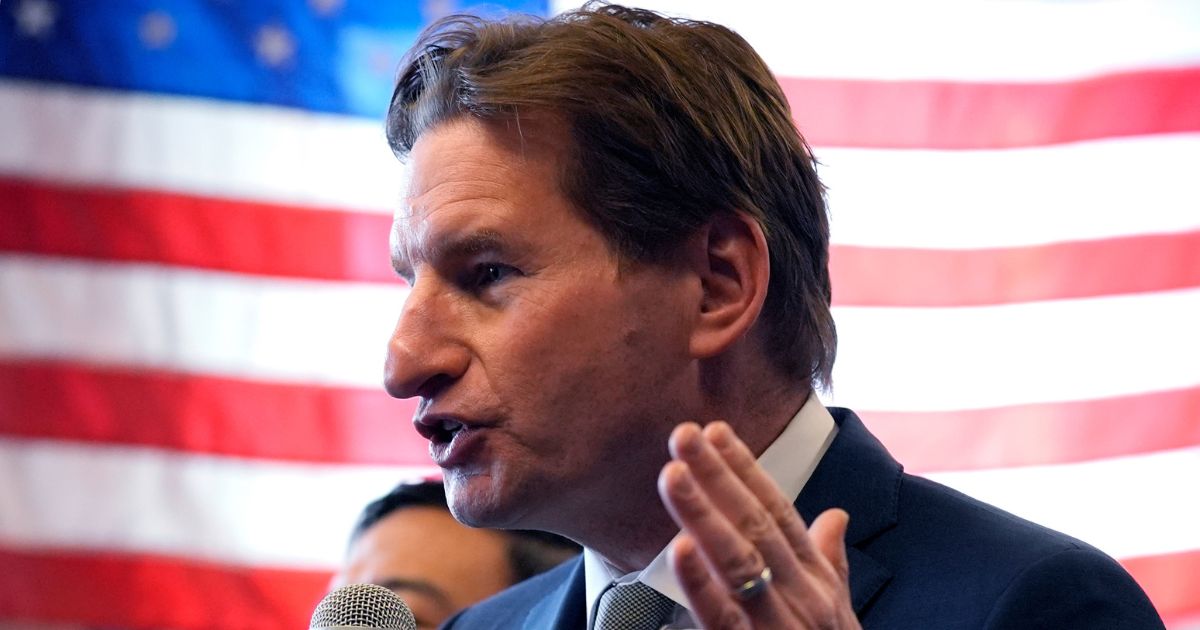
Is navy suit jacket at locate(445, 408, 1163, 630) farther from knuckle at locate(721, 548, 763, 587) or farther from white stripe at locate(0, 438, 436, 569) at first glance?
white stripe at locate(0, 438, 436, 569)

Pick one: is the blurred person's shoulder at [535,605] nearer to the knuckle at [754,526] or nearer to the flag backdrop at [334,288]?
the knuckle at [754,526]

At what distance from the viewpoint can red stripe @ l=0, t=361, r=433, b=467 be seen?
12.7 ft

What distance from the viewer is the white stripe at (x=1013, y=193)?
3973 millimetres

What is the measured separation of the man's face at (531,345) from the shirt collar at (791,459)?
119 millimetres

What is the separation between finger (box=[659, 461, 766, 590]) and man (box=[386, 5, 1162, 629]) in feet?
1.59

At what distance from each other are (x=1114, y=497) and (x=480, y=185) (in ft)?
9.45

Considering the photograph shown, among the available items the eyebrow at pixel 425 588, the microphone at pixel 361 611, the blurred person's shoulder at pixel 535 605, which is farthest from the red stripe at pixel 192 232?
the microphone at pixel 361 611

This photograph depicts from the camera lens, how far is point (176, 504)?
3.89m

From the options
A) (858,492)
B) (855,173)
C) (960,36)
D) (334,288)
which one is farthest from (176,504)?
(960,36)

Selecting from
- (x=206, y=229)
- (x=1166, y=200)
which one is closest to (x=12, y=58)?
(x=206, y=229)

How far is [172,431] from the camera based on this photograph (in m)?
3.88

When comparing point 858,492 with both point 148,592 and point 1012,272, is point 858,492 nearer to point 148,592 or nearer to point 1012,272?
point 1012,272

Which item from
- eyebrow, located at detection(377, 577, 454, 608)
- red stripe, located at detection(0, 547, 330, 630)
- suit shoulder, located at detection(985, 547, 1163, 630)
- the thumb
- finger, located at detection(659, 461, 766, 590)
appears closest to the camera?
finger, located at detection(659, 461, 766, 590)

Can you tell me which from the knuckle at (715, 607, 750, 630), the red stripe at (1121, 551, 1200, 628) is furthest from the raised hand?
the red stripe at (1121, 551, 1200, 628)
